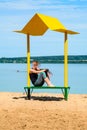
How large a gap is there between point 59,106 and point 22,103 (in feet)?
3.55

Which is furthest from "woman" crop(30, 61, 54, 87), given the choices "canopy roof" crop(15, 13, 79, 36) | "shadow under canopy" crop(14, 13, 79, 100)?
"canopy roof" crop(15, 13, 79, 36)

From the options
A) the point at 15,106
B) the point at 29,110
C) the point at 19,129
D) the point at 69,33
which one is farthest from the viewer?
the point at 69,33

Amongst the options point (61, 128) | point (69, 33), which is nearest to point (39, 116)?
point (61, 128)

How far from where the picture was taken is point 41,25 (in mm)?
16984

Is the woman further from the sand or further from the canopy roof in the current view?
the canopy roof

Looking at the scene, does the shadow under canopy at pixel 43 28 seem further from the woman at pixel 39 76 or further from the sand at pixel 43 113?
the sand at pixel 43 113

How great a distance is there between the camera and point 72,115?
41.7 feet

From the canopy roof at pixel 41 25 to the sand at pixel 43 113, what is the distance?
1828 millimetres

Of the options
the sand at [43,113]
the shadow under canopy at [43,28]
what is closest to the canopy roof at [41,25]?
the shadow under canopy at [43,28]

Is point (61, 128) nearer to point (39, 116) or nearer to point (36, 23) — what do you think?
point (39, 116)

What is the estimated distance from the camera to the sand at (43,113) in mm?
11555

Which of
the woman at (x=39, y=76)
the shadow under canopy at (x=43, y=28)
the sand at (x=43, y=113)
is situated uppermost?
the shadow under canopy at (x=43, y=28)

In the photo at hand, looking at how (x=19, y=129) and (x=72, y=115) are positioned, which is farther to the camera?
(x=72, y=115)

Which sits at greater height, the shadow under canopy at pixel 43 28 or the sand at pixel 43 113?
the shadow under canopy at pixel 43 28
